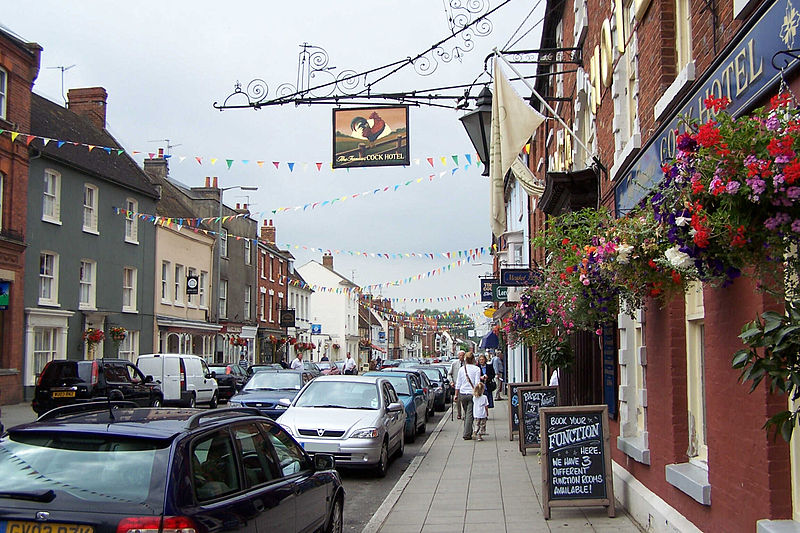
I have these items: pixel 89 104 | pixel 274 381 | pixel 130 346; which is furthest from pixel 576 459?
pixel 89 104

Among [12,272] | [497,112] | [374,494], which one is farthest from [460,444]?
[12,272]

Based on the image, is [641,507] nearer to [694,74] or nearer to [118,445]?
[694,74]

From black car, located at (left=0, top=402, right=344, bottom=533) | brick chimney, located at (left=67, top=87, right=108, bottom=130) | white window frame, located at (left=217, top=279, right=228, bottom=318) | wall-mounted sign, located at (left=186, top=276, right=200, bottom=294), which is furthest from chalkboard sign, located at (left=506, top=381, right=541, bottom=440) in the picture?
white window frame, located at (left=217, top=279, right=228, bottom=318)

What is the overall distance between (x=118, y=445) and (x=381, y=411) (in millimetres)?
8636

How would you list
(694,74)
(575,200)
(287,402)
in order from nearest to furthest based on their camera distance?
1. (694,74)
2. (575,200)
3. (287,402)

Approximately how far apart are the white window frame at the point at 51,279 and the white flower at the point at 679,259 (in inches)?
1021

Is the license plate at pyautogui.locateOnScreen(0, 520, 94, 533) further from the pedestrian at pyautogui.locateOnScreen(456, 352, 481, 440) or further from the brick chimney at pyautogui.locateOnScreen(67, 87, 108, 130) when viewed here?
the brick chimney at pyautogui.locateOnScreen(67, 87, 108, 130)

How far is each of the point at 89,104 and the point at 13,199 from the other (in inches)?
463

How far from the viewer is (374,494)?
11164 millimetres

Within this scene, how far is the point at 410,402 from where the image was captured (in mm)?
18297

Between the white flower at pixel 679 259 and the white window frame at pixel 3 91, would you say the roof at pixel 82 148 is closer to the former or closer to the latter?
the white window frame at pixel 3 91

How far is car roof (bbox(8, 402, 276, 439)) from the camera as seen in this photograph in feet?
15.6

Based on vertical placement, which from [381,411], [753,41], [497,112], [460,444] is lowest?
[460,444]

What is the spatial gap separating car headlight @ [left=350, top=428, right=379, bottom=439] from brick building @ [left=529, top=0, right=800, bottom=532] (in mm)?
3407
